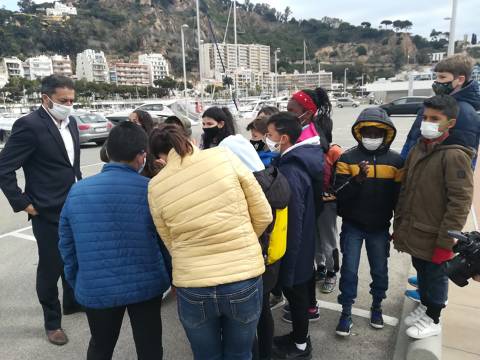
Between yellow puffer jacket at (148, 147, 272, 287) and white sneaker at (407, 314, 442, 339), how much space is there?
65.5 inches

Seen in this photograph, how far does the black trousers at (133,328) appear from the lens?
211 cm

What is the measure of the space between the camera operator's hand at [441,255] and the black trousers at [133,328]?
189cm

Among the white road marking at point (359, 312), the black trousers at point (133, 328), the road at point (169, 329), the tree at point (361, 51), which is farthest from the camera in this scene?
the tree at point (361, 51)

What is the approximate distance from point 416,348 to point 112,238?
2.16 metres

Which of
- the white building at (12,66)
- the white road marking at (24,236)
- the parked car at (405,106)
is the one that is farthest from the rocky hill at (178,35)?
the white road marking at (24,236)

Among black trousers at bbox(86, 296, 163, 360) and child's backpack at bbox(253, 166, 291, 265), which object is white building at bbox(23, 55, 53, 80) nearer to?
black trousers at bbox(86, 296, 163, 360)

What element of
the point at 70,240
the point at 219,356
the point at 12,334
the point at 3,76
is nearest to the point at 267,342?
the point at 219,356

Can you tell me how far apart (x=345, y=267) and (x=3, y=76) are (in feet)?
390

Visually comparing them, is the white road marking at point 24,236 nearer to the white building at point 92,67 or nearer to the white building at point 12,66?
the white building at point 12,66

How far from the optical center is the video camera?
2049 millimetres

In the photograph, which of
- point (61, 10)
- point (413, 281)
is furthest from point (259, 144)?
point (61, 10)

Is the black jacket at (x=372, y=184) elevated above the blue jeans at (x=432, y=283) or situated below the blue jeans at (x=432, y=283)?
above

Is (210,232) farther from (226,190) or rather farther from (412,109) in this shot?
(412,109)

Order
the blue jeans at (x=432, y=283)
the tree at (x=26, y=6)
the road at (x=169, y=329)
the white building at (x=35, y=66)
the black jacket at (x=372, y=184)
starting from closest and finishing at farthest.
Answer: the blue jeans at (x=432, y=283) → the black jacket at (x=372, y=184) → the road at (x=169, y=329) → the white building at (x=35, y=66) → the tree at (x=26, y=6)
